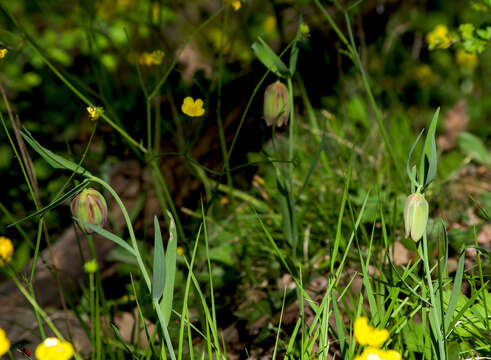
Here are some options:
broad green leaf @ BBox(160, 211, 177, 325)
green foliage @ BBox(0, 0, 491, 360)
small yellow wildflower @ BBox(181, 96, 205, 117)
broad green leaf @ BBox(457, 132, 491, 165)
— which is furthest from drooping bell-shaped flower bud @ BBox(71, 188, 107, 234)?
broad green leaf @ BBox(457, 132, 491, 165)

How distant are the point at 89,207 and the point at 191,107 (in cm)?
34

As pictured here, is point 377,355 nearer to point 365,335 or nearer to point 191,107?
point 365,335

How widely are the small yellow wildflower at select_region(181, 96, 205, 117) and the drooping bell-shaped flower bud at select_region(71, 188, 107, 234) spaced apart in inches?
11.9

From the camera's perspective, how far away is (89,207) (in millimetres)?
841

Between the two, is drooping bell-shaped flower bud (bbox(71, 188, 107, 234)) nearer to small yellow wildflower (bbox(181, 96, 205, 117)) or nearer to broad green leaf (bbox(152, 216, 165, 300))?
broad green leaf (bbox(152, 216, 165, 300))

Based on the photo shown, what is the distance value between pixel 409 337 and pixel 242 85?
1.16 meters

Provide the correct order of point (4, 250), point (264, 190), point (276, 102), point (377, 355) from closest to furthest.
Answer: point (377, 355), point (4, 250), point (276, 102), point (264, 190)

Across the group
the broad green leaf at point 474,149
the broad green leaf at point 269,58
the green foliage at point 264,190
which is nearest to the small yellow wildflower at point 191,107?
the green foliage at point 264,190

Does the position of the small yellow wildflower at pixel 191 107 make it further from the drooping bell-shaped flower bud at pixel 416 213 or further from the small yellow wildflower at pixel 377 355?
the small yellow wildflower at pixel 377 355

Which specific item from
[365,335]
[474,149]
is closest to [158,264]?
[365,335]

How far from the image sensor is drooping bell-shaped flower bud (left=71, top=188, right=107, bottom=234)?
2.75 feet

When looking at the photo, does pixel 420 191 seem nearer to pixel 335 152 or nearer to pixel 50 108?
pixel 335 152

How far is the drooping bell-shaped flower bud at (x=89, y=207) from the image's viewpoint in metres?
0.84

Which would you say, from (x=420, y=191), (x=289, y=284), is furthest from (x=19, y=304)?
(x=420, y=191)
